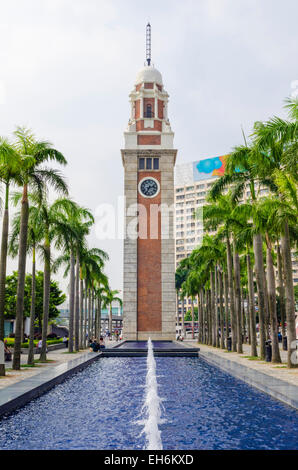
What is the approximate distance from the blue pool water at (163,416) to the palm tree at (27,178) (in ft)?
13.6

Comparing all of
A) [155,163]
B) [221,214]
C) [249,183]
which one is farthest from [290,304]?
[155,163]

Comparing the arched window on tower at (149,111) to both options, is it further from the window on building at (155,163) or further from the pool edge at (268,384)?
the pool edge at (268,384)

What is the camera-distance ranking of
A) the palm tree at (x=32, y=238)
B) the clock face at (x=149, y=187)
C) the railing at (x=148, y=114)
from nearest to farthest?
1. the palm tree at (x=32, y=238)
2. the clock face at (x=149, y=187)
3. the railing at (x=148, y=114)

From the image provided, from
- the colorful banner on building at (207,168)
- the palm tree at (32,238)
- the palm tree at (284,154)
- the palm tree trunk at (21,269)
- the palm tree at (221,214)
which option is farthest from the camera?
the colorful banner on building at (207,168)

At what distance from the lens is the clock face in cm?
4947

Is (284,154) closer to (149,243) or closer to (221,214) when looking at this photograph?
(221,214)

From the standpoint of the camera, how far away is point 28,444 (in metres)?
7.86

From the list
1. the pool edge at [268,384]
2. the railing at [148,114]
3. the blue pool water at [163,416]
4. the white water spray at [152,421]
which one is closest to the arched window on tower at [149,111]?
the railing at [148,114]

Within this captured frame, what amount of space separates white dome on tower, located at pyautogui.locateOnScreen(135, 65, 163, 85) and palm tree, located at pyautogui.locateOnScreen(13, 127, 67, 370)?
3875 cm

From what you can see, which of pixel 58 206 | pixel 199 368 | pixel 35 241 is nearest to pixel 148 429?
pixel 199 368

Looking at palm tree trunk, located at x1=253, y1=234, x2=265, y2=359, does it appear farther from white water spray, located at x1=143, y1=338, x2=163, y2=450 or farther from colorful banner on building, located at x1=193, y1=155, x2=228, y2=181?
colorful banner on building, located at x1=193, y1=155, x2=228, y2=181

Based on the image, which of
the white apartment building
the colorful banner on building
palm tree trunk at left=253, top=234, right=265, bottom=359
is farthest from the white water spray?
the white apartment building

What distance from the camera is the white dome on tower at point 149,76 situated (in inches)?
2161

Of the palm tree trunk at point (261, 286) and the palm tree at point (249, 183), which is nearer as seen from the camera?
the palm tree at point (249, 183)
